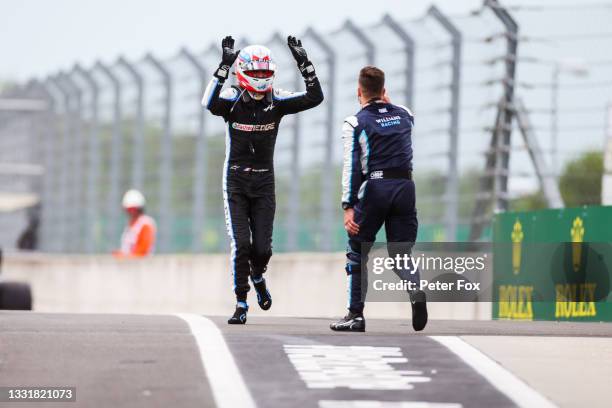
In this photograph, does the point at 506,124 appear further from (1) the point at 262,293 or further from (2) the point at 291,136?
(1) the point at 262,293

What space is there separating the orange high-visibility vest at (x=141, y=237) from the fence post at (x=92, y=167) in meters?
2.95

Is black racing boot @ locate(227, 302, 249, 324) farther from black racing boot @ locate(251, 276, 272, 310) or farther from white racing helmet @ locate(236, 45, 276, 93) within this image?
white racing helmet @ locate(236, 45, 276, 93)

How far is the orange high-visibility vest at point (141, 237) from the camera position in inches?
880

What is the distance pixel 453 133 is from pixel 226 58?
A: 19.1 feet

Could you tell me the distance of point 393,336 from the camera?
1066 centimetres

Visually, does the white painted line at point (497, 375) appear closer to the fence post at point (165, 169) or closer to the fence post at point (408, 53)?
the fence post at point (408, 53)

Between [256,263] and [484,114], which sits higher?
[484,114]

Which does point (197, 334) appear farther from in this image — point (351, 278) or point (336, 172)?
point (336, 172)

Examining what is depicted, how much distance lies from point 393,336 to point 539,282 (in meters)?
3.74

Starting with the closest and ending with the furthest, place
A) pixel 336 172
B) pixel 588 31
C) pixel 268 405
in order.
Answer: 1. pixel 268 405
2. pixel 588 31
3. pixel 336 172

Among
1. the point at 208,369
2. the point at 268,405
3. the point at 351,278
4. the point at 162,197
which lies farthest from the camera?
the point at 162,197

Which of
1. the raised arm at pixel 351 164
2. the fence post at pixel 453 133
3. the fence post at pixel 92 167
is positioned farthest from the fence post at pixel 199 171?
the raised arm at pixel 351 164

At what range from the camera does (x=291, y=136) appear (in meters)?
20.7

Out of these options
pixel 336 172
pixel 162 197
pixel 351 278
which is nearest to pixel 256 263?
pixel 351 278
